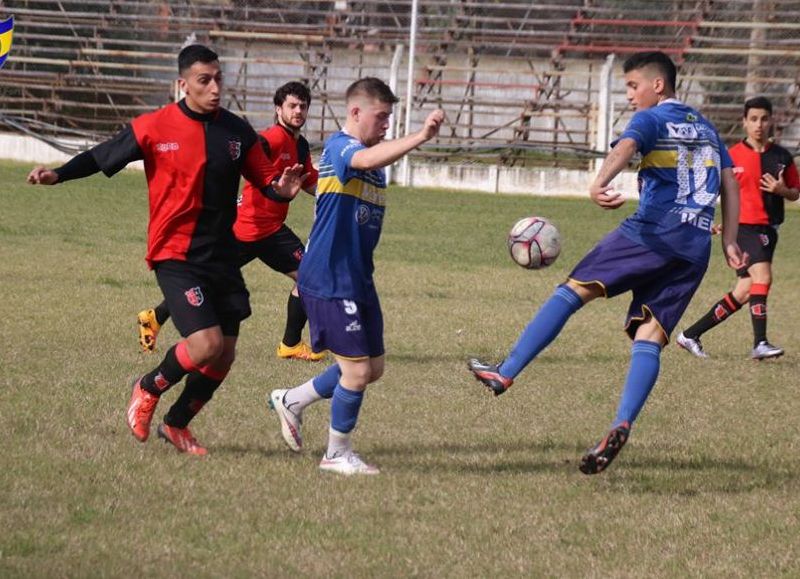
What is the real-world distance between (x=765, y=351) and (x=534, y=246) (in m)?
4.00

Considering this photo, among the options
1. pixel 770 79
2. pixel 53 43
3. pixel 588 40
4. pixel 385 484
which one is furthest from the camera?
pixel 53 43

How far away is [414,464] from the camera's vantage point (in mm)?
6820

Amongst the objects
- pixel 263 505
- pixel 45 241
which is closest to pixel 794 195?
pixel 263 505

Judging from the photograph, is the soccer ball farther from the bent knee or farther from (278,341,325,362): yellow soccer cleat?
(278,341,325,362): yellow soccer cleat

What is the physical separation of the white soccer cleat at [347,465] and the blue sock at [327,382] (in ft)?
1.47

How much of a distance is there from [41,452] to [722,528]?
315 cm

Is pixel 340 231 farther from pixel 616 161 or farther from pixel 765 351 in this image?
pixel 765 351

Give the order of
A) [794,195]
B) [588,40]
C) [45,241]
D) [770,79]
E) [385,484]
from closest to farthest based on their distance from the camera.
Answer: [385,484], [794,195], [45,241], [770,79], [588,40]

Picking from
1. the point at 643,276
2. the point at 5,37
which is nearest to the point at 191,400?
the point at 643,276

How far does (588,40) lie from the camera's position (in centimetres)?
3288

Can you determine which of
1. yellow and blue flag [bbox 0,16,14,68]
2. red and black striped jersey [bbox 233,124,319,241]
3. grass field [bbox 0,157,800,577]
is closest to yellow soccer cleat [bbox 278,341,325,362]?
grass field [bbox 0,157,800,577]

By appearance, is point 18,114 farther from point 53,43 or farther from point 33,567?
point 33,567

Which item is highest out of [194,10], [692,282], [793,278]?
[194,10]

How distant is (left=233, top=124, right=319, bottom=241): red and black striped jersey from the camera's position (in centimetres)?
1034
